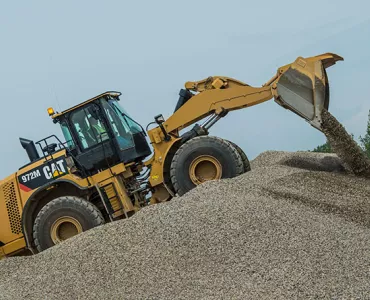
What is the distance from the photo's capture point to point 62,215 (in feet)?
37.7

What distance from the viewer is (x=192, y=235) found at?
9062mm

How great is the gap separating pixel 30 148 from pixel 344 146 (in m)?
5.50

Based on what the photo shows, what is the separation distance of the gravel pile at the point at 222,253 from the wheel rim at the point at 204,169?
1003mm

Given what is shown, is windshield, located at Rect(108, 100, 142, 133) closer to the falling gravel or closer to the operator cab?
the operator cab

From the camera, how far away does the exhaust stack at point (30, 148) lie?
42.4ft

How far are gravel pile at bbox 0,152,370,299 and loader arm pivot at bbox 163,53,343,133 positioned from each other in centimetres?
199

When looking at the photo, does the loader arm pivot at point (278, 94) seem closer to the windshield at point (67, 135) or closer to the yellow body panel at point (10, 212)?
the windshield at point (67, 135)

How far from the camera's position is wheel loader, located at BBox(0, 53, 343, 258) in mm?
11828

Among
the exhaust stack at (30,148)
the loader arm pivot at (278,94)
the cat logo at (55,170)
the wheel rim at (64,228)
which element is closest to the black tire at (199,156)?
the loader arm pivot at (278,94)

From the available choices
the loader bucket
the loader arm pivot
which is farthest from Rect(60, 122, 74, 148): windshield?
the loader bucket

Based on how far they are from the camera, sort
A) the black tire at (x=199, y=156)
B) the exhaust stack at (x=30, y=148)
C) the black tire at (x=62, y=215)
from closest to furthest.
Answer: the black tire at (x=62, y=215) < the black tire at (x=199, y=156) < the exhaust stack at (x=30, y=148)

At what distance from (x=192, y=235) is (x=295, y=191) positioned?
2.15 metres

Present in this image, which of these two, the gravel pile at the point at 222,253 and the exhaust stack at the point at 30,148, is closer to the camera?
the gravel pile at the point at 222,253

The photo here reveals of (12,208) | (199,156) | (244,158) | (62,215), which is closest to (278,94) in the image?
(244,158)
